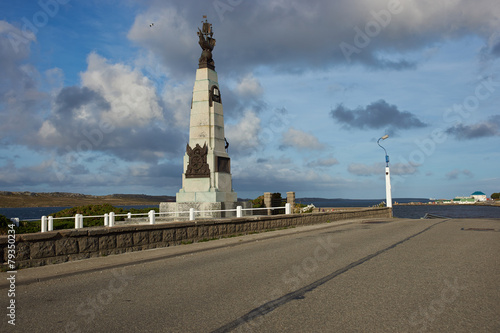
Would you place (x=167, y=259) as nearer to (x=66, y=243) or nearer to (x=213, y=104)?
(x=66, y=243)

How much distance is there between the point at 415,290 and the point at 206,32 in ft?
76.8

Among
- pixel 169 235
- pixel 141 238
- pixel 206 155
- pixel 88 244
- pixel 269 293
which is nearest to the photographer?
pixel 269 293

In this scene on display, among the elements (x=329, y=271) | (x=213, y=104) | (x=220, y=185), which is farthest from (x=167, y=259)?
(x=213, y=104)

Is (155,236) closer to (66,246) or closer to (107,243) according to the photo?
(107,243)

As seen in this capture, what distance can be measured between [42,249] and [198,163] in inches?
592

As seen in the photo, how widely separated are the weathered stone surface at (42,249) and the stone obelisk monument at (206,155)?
13348 millimetres

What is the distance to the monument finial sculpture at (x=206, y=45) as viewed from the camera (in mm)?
25391

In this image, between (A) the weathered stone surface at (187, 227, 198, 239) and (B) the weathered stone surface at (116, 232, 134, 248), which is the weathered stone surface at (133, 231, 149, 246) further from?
(A) the weathered stone surface at (187, 227, 198, 239)

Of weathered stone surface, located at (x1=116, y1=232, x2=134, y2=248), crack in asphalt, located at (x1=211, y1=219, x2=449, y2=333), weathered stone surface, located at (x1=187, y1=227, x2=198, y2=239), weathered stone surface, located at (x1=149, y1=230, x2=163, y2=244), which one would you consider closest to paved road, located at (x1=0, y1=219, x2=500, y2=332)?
crack in asphalt, located at (x1=211, y1=219, x2=449, y2=333)

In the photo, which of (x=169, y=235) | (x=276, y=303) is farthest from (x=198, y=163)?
(x=276, y=303)

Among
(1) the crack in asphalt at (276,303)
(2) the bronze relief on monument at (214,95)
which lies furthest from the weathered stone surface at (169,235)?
(2) the bronze relief on monument at (214,95)

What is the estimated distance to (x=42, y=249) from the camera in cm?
879

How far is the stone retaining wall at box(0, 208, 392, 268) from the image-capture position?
8552 millimetres

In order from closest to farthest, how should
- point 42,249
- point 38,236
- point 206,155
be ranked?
point 38,236 → point 42,249 → point 206,155
